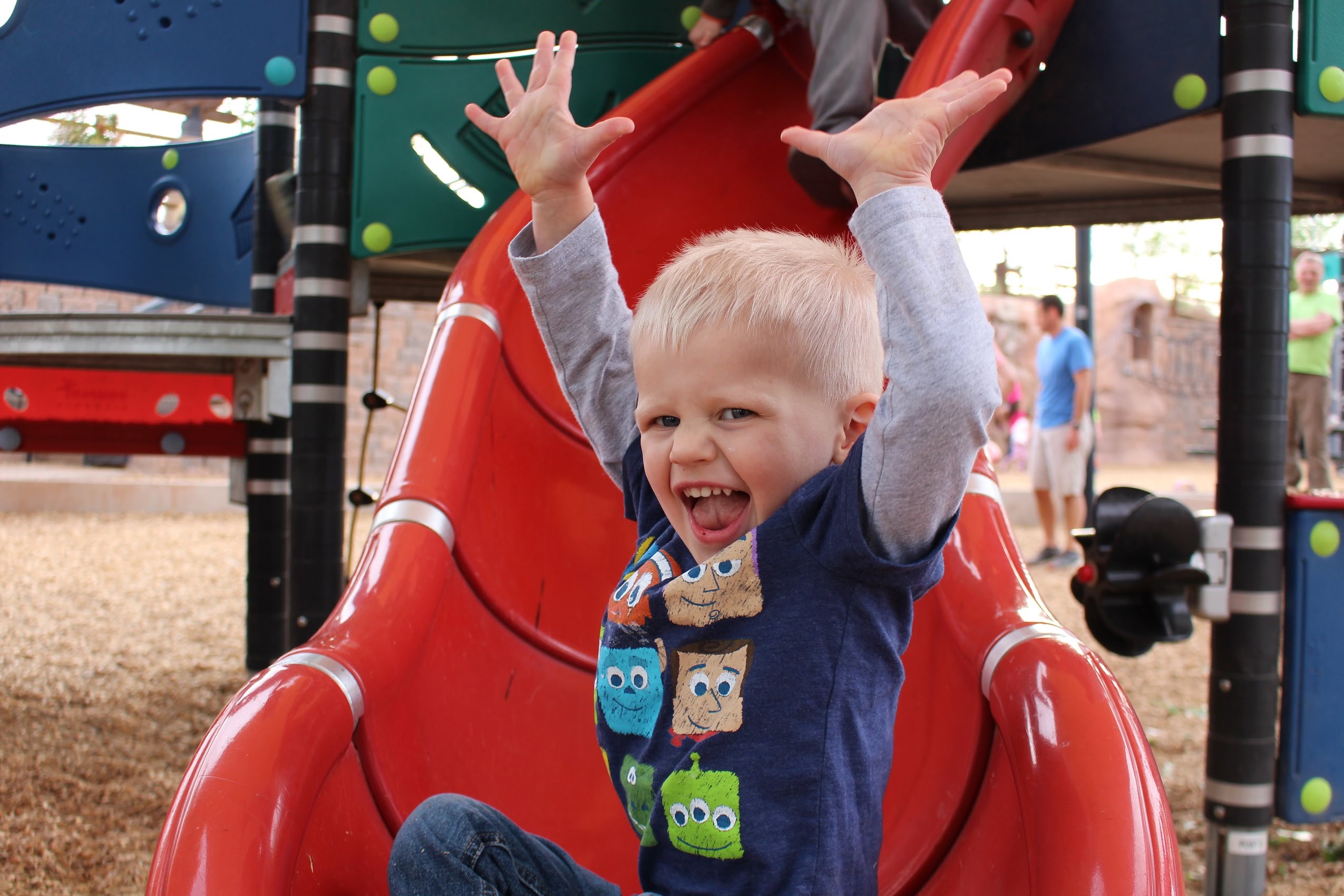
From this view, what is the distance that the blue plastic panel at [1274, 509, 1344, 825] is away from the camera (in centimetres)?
167

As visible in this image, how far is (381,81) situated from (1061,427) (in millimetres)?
3691

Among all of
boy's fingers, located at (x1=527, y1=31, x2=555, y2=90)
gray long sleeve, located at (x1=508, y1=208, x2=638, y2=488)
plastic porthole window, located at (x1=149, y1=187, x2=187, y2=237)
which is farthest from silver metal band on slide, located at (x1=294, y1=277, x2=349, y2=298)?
plastic porthole window, located at (x1=149, y1=187, x2=187, y2=237)

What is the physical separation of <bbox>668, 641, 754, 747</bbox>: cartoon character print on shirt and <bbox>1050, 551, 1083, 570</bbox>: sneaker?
450 centimetres

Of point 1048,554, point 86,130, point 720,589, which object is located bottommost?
point 1048,554

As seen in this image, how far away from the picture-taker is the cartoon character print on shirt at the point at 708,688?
0.82 metres

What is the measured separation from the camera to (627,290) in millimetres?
1885

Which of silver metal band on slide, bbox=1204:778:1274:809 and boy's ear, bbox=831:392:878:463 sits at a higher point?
boy's ear, bbox=831:392:878:463

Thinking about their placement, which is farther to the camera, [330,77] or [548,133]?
[330,77]

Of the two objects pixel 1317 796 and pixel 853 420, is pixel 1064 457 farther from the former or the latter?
pixel 853 420

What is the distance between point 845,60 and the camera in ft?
5.98

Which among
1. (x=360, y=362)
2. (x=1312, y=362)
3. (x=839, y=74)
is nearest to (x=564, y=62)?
(x=839, y=74)

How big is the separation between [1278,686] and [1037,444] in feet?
11.0

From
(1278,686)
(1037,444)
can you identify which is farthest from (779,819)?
(1037,444)

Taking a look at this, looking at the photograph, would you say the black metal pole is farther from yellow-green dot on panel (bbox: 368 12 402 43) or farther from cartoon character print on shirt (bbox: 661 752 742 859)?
cartoon character print on shirt (bbox: 661 752 742 859)
